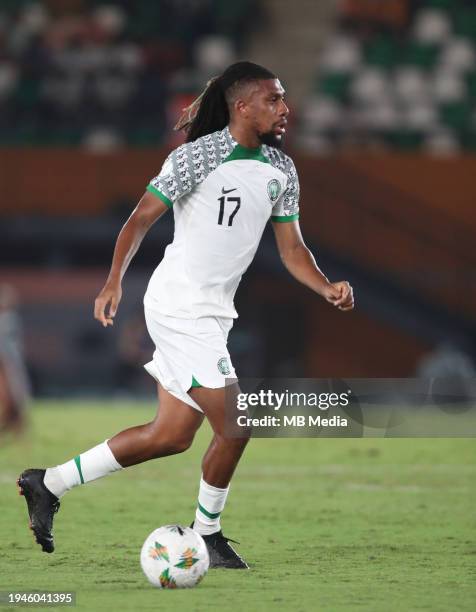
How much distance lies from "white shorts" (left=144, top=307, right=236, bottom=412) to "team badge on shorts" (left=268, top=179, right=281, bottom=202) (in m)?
0.65

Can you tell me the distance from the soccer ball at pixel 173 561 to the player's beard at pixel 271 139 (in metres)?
1.97

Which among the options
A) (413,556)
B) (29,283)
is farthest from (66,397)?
(413,556)

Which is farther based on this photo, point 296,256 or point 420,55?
point 420,55

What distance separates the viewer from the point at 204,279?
702cm

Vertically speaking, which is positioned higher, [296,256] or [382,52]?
[296,256]

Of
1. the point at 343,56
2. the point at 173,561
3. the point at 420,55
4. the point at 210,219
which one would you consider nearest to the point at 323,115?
the point at 343,56

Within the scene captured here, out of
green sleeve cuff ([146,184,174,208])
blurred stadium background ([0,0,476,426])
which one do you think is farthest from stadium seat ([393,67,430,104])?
green sleeve cuff ([146,184,174,208])

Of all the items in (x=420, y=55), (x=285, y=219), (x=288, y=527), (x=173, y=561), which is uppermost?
(x=285, y=219)

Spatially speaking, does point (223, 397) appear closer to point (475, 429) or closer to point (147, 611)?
point (147, 611)

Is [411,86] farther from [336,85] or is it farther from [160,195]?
[160,195]

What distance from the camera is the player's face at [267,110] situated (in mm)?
7066

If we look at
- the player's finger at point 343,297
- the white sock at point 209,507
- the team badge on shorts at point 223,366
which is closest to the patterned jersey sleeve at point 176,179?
the team badge on shorts at point 223,366

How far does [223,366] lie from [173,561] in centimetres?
99

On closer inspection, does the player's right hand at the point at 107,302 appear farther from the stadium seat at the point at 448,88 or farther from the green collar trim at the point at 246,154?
the stadium seat at the point at 448,88
